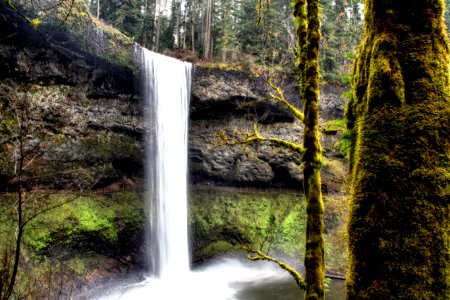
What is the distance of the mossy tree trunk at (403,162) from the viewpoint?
174cm

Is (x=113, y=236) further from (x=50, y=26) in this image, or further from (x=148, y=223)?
(x=50, y=26)

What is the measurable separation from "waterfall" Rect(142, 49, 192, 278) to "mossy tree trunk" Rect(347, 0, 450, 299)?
15.3 metres

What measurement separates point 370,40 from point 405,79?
1.40ft

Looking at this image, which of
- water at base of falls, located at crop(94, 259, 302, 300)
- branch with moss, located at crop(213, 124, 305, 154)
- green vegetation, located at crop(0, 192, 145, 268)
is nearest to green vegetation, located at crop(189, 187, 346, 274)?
water at base of falls, located at crop(94, 259, 302, 300)

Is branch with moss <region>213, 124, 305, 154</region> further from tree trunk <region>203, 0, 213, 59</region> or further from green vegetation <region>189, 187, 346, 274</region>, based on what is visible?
tree trunk <region>203, 0, 213, 59</region>

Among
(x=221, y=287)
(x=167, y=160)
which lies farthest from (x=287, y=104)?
(x=167, y=160)

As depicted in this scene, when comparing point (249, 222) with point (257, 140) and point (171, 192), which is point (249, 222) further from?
point (257, 140)

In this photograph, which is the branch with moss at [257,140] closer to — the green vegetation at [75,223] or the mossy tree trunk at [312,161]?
the mossy tree trunk at [312,161]

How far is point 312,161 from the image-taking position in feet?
11.6

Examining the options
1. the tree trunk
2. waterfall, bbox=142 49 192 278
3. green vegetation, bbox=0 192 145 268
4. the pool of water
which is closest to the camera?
green vegetation, bbox=0 192 145 268

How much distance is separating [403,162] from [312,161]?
A: 1.70 m

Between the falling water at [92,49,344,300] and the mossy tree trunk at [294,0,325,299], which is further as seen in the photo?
the falling water at [92,49,344,300]

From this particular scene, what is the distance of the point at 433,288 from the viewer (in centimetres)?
171

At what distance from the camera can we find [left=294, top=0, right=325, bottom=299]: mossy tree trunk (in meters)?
3.36
